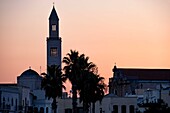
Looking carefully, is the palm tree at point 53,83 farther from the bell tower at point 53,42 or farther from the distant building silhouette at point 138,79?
the distant building silhouette at point 138,79

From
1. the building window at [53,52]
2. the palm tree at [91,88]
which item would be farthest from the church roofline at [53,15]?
the palm tree at [91,88]

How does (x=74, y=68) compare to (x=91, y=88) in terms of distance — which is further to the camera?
(x=91, y=88)

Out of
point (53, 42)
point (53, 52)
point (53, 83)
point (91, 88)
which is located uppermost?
point (53, 42)

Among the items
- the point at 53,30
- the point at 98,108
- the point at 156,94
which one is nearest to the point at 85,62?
the point at 156,94

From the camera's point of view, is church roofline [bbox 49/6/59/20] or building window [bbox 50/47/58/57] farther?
church roofline [bbox 49/6/59/20]

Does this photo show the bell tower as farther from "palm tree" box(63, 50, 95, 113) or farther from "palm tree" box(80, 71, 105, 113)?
"palm tree" box(63, 50, 95, 113)

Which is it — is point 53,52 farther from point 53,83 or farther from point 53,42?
point 53,83

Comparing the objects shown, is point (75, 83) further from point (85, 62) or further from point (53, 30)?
point (53, 30)

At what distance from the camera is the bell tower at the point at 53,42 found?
15838 centimetres

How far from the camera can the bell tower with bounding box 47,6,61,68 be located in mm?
158375

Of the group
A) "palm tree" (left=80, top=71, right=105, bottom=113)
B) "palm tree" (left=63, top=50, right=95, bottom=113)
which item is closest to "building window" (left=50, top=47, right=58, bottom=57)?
"palm tree" (left=80, top=71, right=105, bottom=113)

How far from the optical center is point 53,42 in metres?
161

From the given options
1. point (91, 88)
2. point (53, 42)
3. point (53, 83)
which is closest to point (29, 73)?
point (53, 42)

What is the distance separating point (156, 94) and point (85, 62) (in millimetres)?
24843
